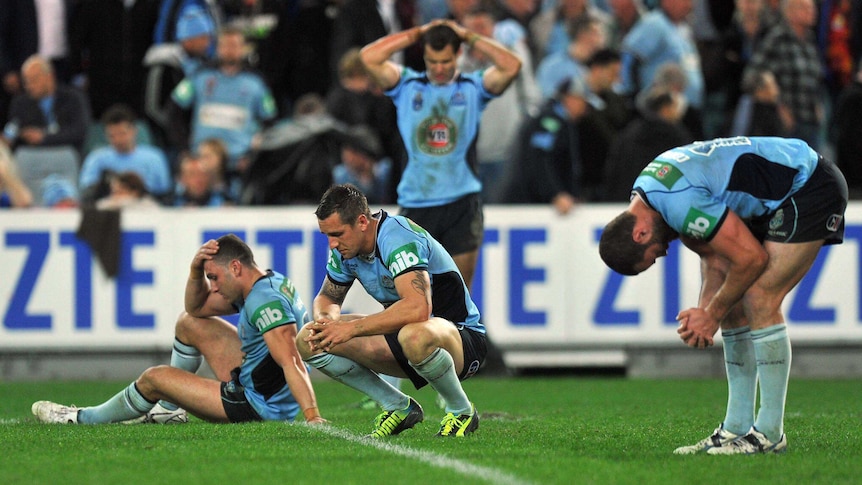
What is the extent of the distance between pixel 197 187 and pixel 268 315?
19.8 ft

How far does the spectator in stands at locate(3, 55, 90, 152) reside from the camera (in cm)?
1512

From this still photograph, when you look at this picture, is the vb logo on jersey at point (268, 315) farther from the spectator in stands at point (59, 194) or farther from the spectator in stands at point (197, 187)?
the spectator in stands at point (59, 194)

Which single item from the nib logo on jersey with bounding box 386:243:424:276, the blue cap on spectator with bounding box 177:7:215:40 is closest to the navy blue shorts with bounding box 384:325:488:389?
the nib logo on jersey with bounding box 386:243:424:276

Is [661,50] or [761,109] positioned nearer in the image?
[761,109]

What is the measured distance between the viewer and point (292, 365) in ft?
26.6

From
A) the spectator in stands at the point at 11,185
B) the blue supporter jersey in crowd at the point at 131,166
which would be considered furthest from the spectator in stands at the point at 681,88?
the spectator in stands at the point at 11,185

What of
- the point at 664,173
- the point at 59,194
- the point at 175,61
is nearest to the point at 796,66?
the point at 175,61

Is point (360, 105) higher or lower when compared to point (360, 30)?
lower

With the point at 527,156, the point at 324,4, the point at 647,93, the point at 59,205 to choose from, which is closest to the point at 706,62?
the point at 647,93

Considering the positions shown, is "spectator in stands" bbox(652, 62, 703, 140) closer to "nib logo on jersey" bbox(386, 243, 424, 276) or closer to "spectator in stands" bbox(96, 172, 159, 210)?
"spectator in stands" bbox(96, 172, 159, 210)

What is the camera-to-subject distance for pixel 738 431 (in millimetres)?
7145

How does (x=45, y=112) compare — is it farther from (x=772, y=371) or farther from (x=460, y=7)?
(x=772, y=371)

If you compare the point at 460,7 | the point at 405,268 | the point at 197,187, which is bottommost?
the point at 197,187

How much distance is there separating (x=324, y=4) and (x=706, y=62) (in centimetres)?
469
